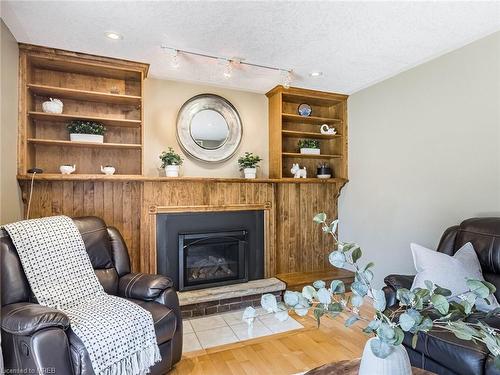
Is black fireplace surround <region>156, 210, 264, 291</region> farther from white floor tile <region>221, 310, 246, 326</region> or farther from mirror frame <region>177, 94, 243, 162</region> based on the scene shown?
mirror frame <region>177, 94, 243, 162</region>

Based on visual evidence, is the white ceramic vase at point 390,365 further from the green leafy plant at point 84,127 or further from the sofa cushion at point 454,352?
the green leafy plant at point 84,127

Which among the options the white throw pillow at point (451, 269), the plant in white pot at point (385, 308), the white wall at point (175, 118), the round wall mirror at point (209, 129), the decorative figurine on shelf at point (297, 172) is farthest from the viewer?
the decorative figurine on shelf at point (297, 172)

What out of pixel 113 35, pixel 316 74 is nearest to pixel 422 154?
pixel 316 74

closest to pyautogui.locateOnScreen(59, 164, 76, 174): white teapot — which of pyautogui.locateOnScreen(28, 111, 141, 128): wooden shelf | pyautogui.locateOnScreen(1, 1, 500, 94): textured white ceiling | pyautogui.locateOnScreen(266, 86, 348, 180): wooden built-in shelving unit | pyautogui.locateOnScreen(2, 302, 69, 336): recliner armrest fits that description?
pyautogui.locateOnScreen(28, 111, 141, 128): wooden shelf

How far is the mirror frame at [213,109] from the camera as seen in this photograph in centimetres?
336

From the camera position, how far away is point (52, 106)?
2.69m

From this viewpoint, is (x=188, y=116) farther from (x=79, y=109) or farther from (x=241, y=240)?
(x=241, y=240)

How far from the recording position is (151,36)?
7.73ft

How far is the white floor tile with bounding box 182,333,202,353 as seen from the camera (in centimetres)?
235

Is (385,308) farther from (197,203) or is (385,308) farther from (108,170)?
(108,170)

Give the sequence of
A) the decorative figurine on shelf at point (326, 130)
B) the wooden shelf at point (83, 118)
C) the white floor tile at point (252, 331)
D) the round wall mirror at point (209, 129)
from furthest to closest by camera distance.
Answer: the decorative figurine on shelf at point (326, 130), the round wall mirror at point (209, 129), the wooden shelf at point (83, 118), the white floor tile at point (252, 331)

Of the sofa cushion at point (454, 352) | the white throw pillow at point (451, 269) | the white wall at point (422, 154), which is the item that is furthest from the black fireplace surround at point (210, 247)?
the sofa cushion at point (454, 352)

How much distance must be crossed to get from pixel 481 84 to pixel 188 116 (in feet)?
9.11

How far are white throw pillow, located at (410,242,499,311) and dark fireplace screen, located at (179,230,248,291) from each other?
1.86 m
